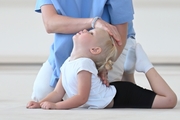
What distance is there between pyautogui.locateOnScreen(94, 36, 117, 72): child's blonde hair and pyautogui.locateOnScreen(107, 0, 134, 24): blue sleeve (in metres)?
0.18

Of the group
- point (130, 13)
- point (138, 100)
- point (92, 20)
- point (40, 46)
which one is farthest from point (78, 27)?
point (40, 46)

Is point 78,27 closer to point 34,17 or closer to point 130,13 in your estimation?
point 130,13

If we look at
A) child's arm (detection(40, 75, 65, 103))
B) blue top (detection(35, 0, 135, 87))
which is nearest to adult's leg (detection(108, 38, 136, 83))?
blue top (detection(35, 0, 135, 87))

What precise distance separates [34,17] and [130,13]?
191 cm

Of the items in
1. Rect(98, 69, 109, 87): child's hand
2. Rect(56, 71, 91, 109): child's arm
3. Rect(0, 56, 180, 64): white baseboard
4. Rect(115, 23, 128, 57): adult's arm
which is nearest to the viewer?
Rect(56, 71, 91, 109): child's arm

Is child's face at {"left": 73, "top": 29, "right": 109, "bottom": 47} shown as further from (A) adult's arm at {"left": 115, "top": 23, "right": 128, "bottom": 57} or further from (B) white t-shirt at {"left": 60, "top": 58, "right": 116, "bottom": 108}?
(A) adult's arm at {"left": 115, "top": 23, "right": 128, "bottom": 57}

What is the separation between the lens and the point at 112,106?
1.73 m

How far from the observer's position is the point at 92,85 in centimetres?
164

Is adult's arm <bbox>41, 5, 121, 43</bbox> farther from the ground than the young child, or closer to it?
farther from the ground

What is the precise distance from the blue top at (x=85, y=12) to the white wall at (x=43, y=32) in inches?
68.2

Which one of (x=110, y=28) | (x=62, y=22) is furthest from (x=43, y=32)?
(x=110, y=28)

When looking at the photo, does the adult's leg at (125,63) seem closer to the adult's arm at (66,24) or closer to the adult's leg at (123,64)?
the adult's leg at (123,64)

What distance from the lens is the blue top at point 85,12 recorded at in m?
1.83

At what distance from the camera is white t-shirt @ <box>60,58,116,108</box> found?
1.62 m
